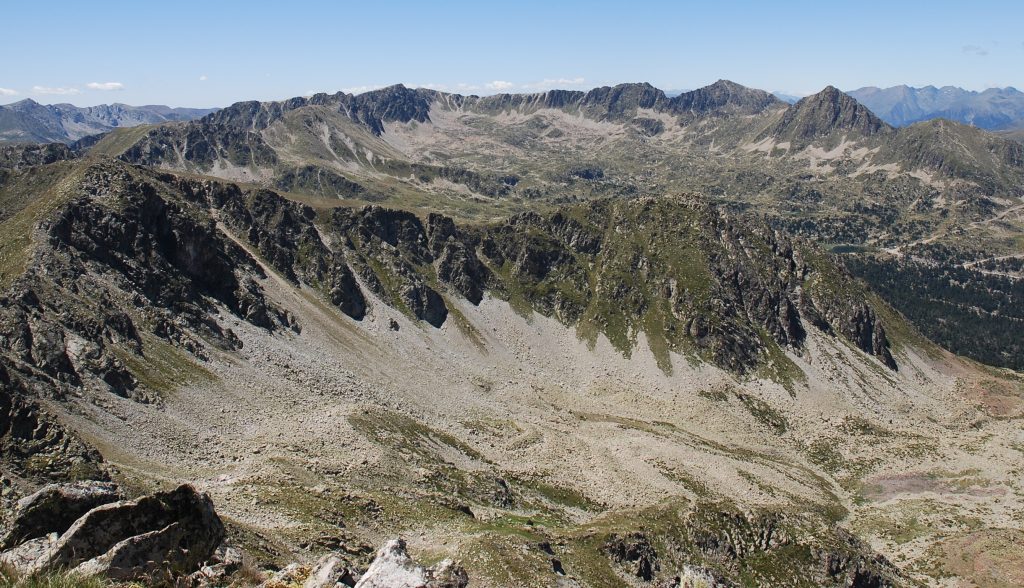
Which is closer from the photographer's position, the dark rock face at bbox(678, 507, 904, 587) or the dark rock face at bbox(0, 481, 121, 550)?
the dark rock face at bbox(0, 481, 121, 550)

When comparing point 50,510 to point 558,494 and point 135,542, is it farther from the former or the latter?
point 558,494

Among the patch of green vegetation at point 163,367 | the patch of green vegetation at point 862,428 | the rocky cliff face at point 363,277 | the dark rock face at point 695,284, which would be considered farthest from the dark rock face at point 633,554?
the dark rock face at point 695,284

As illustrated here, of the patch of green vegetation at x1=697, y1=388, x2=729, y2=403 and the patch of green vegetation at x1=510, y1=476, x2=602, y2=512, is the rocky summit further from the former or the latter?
the patch of green vegetation at x1=697, y1=388, x2=729, y2=403

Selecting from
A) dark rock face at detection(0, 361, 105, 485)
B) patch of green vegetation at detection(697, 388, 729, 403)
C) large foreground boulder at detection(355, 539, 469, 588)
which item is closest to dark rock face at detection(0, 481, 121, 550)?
large foreground boulder at detection(355, 539, 469, 588)

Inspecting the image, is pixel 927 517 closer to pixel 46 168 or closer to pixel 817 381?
pixel 817 381

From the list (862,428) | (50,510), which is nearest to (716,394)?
(862,428)

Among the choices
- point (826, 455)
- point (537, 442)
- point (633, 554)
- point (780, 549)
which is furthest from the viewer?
point (826, 455)

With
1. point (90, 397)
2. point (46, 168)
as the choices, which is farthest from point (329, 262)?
point (90, 397)
